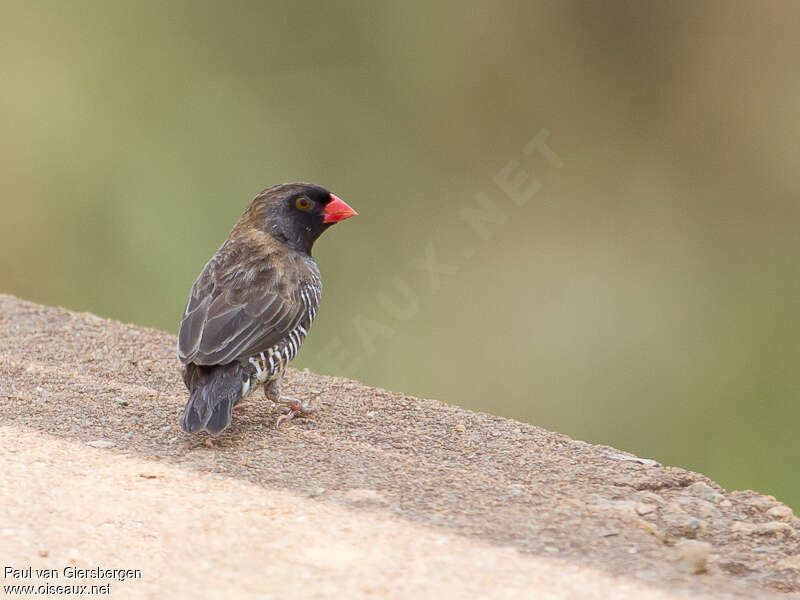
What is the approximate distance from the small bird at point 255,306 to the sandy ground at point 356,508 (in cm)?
20

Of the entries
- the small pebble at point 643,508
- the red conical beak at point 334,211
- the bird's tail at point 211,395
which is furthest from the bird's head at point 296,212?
the small pebble at point 643,508

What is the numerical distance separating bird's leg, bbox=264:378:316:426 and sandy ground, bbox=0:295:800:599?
82mm

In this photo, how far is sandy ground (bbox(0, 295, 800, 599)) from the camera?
3.09 m

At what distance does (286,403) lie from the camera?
4930 millimetres

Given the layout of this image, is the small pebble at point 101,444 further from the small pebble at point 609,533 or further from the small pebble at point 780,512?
the small pebble at point 780,512

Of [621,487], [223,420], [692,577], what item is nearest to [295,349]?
[223,420]

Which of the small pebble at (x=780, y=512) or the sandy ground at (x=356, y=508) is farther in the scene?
the small pebble at (x=780, y=512)

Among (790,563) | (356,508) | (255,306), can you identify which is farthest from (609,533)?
(255,306)

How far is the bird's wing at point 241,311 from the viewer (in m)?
4.64

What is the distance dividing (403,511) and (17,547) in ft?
4.06

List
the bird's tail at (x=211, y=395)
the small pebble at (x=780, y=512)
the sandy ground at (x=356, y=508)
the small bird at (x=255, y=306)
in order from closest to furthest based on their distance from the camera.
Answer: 1. the sandy ground at (x=356, y=508)
2. the small pebble at (x=780, y=512)
3. the bird's tail at (x=211, y=395)
4. the small bird at (x=255, y=306)

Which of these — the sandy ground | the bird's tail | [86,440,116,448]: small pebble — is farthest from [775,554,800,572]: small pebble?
[86,440,116,448]: small pebble

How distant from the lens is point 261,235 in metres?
5.48

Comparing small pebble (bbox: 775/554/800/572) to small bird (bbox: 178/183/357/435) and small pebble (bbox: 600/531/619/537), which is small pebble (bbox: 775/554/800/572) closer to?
small pebble (bbox: 600/531/619/537)
